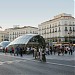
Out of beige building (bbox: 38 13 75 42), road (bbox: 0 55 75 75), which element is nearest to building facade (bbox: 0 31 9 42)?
beige building (bbox: 38 13 75 42)

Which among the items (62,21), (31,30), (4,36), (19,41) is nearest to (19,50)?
(19,41)

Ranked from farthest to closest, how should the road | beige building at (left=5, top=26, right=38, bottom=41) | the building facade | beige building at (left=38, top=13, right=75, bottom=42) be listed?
the building facade
beige building at (left=5, top=26, right=38, bottom=41)
beige building at (left=38, top=13, right=75, bottom=42)
the road

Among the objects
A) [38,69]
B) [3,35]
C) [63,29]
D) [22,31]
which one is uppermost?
[22,31]

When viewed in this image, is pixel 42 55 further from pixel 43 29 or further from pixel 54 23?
pixel 43 29

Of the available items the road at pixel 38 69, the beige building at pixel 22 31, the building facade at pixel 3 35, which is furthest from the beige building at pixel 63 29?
the road at pixel 38 69

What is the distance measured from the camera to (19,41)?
6047cm

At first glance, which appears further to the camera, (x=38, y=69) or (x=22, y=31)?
(x=22, y=31)

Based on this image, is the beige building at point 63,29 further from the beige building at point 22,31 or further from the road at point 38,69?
the road at point 38,69

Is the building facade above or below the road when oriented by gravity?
above

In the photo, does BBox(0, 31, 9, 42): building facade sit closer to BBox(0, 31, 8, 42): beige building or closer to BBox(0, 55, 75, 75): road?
BBox(0, 31, 8, 42): beige building

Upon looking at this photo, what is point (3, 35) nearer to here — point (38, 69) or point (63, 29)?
point (63, 29)

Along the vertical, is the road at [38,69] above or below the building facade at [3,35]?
below

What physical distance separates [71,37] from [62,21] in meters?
7.77

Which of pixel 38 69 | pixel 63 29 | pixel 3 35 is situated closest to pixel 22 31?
pixel 3 35
